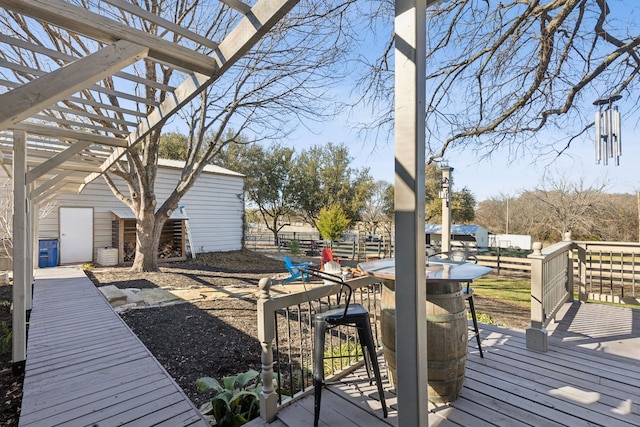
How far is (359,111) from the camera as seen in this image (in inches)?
177

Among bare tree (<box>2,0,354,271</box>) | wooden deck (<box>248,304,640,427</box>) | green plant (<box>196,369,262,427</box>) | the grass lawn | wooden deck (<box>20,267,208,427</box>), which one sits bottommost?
the grass lawn

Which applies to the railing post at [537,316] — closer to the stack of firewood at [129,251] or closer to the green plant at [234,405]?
the green plant at [234,405]

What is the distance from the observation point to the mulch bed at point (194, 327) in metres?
3.28

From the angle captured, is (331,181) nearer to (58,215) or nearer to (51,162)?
(58,215)

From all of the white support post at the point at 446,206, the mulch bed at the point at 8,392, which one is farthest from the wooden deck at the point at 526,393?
the white support post at the point at 446,206

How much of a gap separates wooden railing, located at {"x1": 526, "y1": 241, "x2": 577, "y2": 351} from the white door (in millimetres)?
12523

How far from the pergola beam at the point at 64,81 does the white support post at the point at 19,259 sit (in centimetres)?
186

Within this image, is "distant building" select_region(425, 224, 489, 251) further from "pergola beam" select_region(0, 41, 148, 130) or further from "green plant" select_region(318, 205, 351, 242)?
"pergola beam" select_region(0, 41, 148, 130)

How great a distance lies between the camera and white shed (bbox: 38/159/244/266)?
395 inches

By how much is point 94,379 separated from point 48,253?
9422 millimetres

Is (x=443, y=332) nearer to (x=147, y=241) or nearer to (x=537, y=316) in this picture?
(x=537, y=316)

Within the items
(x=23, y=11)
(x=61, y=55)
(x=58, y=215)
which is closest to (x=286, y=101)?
(x=61, y=55)

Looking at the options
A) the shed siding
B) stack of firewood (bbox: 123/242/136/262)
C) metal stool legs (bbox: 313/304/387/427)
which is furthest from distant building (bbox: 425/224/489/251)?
metal stool legs (bbox: 313/304/387/427)

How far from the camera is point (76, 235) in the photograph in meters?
10.3
